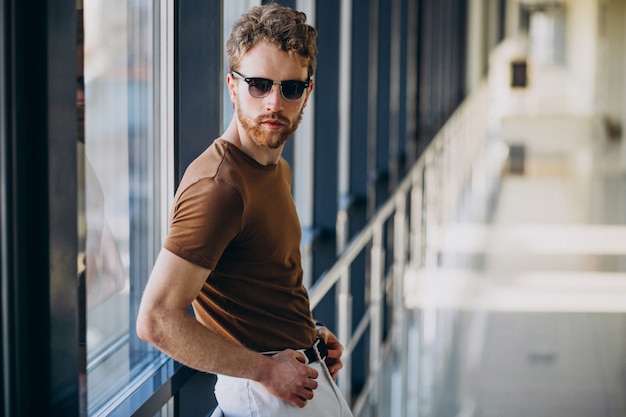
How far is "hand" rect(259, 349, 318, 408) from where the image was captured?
28.5 inches

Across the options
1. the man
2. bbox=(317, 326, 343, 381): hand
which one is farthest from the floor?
the man

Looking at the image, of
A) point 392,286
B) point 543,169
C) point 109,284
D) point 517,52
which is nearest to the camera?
point 109,284

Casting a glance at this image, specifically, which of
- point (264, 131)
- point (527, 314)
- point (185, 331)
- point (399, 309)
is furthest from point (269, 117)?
point (527, 314)

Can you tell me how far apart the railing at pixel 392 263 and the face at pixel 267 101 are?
476 millimetres

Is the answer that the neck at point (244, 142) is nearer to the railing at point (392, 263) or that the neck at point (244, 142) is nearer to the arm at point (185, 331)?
the arm at point (185, 331)

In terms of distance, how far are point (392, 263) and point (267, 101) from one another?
7.47 feet

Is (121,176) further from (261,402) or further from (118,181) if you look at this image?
(261,402)

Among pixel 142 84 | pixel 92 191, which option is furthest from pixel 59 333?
pixel 142 84

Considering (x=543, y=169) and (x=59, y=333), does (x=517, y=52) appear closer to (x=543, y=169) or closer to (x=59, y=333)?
(x=543, y=169)

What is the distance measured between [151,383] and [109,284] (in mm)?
105

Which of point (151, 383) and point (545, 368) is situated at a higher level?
point (151, 383)

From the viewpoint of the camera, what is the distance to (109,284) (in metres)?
0.90

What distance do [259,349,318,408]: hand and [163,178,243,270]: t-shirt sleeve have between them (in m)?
0.11

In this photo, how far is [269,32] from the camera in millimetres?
704
